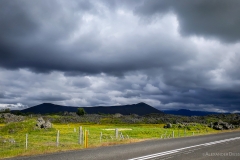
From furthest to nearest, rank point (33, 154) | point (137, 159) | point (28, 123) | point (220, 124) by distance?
point (220, 124), point (28, 123), point (33, 154), point (137, 159)

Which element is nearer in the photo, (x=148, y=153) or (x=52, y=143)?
(x=148, y=153)

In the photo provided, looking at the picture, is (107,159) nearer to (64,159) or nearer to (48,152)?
(64,159)

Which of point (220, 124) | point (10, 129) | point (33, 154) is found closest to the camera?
point (33, 154)

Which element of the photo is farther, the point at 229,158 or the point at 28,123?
the point at 28,123

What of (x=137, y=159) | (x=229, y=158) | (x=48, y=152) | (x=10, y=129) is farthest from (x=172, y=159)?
(x=10, y=129)

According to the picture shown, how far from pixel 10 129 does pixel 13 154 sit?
56800 millimetres

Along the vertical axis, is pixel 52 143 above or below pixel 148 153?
below

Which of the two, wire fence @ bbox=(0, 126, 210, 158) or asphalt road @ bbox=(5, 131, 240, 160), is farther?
wire fence @ bbox=(0, 126, 210, 158)

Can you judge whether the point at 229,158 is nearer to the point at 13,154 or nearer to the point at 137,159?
the point at 137,159

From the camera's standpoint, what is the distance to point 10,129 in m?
71.2

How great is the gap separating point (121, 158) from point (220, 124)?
95236 mm

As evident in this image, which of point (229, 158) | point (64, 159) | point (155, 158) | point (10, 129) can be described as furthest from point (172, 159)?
point (10, 129)

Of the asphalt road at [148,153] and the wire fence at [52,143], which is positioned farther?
the wire fence at [52,143]

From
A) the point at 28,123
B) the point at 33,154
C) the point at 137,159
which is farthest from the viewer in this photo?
the point at 28,123
